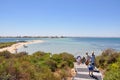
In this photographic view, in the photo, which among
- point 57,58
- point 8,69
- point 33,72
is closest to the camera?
point 8,69

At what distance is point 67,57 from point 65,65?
1575 mm

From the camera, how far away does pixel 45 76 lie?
1123 cm

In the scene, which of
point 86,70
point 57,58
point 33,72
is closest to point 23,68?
point 33,72

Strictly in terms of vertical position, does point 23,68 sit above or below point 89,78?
above

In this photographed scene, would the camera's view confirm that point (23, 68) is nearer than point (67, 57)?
Yes

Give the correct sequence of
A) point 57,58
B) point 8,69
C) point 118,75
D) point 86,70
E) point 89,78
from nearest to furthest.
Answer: point 118,75
point 8,69
point 89,78
point 86,70
point 57,58

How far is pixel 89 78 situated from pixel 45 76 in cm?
307

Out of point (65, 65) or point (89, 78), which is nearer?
point (89, 78)

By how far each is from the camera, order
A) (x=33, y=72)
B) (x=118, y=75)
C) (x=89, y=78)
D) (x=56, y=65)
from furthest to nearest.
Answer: (x=56, y=65)
(x=89, y=78)
(x=33, y=72)
(x=118, y=75)

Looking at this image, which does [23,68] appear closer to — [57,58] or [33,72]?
[33,72]

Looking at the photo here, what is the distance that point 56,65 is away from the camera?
650 inches

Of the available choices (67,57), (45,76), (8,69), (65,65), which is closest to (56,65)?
(65,65)

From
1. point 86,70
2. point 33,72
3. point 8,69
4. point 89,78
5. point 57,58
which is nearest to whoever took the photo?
point 8,69

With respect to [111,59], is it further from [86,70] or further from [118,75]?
[118,75]
